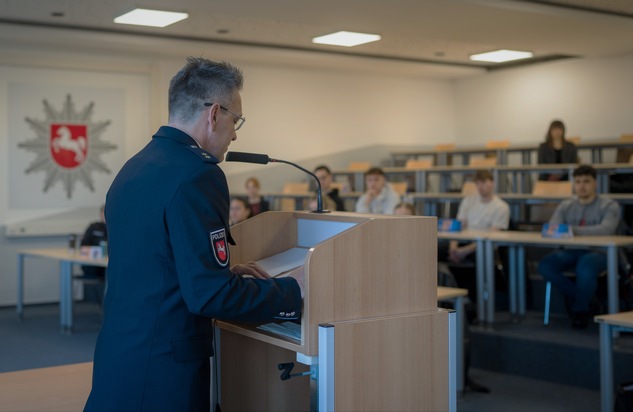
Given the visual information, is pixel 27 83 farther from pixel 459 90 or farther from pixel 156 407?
pixel 156 407

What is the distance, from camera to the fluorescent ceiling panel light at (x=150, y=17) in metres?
7.04

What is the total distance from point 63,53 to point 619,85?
6.74 meters

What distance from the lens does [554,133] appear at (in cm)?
902

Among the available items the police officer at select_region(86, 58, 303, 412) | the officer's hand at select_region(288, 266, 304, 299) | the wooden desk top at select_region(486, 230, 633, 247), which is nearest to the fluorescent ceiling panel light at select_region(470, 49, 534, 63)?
the wooden desk top at select_region(486, 230, 633, 247)

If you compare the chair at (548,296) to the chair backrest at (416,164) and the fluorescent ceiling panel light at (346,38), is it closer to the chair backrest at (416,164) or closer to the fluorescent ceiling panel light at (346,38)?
the fluorescent ceiling panel light at (346,38)

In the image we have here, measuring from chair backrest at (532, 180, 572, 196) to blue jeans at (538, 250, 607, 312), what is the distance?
6.13 ft

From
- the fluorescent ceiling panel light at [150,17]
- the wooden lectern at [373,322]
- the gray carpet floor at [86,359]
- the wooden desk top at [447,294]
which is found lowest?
the gray carpet floor at [86,359]

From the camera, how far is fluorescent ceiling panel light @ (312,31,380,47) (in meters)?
8.20

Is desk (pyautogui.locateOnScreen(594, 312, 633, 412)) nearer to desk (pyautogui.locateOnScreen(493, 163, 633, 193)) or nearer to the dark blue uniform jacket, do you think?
the dark blue uniform jacket

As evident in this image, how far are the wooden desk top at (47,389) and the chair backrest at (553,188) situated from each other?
6.01 meters

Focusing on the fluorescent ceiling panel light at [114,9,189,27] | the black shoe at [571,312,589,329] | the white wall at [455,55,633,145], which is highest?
the fluorescent ceiling panel light at [114,9,189,27]

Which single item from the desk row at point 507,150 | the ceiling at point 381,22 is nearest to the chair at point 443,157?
the desk row at point 507,150

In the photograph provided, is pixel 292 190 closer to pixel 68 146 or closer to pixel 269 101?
pixel 269 101

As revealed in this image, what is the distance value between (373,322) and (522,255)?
4542 millimetres
